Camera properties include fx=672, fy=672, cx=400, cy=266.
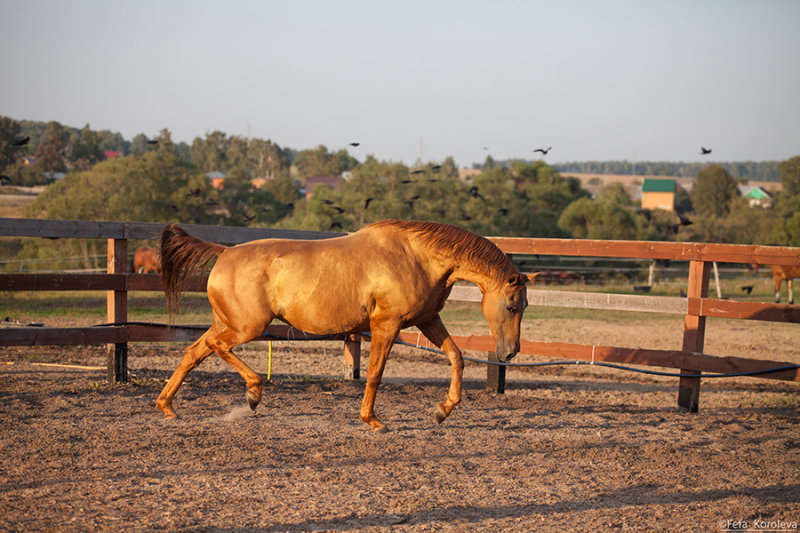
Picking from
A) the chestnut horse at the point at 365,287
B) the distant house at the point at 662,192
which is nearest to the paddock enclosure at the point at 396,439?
the chestnut horse at the point at 365,287

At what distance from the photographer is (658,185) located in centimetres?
10450

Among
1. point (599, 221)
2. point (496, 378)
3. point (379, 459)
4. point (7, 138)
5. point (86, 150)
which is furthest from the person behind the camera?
point (86, 150)

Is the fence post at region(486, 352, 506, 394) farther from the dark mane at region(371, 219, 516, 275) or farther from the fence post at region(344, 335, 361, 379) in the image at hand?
the dark mane at region(371, 219, 516, 275)

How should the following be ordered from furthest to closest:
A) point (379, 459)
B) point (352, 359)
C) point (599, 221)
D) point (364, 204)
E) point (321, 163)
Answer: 1. point (321, 163)
2. point (599, 221)
3. point (364, 204)
4. point (352, 359)
5. point (379, 459)

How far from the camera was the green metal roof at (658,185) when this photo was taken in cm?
10450

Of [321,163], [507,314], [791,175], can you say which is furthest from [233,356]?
[321,163]

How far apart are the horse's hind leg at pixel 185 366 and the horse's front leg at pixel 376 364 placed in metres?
1.24

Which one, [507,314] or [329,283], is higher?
[329,283]

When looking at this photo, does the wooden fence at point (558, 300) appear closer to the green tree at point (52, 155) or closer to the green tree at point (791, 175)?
the green tree at point (52, 155)

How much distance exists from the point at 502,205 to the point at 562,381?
104 ft

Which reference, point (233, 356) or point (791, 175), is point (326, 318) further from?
point (791, 175)

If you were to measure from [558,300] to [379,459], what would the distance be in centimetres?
302

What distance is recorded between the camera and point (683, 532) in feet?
10.8

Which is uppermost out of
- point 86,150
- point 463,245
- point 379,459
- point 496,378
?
point 86,150
